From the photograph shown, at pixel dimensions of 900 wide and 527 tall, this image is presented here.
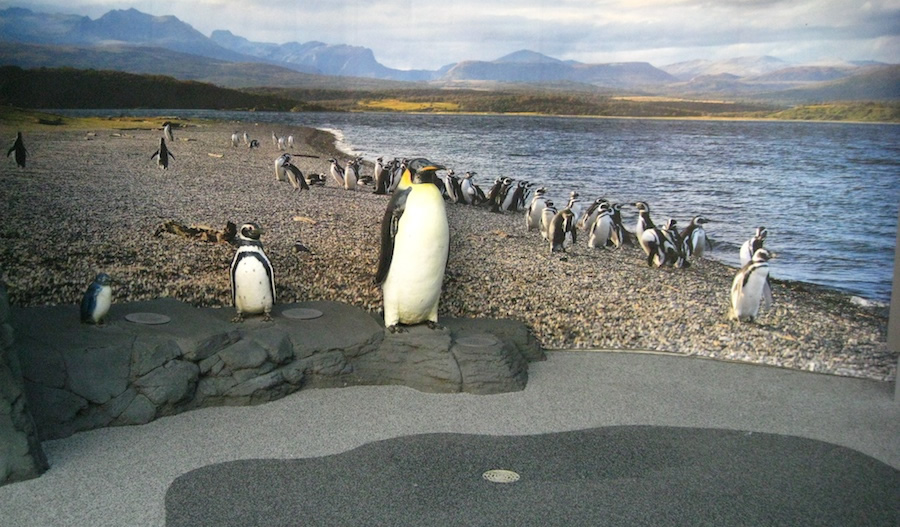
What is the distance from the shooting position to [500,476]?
3.49 meters

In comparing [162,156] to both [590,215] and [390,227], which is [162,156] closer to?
[390,227]

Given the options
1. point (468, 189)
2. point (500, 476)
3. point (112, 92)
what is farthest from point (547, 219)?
point (112, 92)

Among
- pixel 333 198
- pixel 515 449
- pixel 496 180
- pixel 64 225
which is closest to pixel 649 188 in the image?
pixel 496 180

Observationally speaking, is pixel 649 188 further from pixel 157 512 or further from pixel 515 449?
pixel 157 512

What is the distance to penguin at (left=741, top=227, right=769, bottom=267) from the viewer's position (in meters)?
5.43

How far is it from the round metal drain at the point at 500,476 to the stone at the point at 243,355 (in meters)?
1.51

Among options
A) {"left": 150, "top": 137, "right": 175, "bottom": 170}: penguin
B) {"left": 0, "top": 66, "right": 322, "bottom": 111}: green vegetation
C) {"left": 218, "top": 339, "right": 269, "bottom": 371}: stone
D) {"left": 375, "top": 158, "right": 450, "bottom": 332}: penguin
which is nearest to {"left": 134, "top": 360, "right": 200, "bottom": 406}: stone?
{"left": 218, "top": 339, "right": 269, "bottom": 371}: stone

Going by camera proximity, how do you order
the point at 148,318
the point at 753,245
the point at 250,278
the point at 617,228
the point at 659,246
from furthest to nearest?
the point at 617,228 < the point at 659,246 < the point at 753,245 < the point at 250,278 < the point at 148,318

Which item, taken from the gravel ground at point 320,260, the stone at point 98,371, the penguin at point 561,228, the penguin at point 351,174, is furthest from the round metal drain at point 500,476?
the penguin at point 351,174

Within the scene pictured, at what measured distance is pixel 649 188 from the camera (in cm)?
573

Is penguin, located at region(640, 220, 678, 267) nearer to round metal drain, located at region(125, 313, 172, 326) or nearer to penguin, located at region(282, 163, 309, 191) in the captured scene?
penguin, located at region(282, 163, 309, 191)

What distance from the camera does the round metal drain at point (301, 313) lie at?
15.7ft

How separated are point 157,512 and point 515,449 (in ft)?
5.39

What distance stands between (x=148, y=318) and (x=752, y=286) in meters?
3.88
